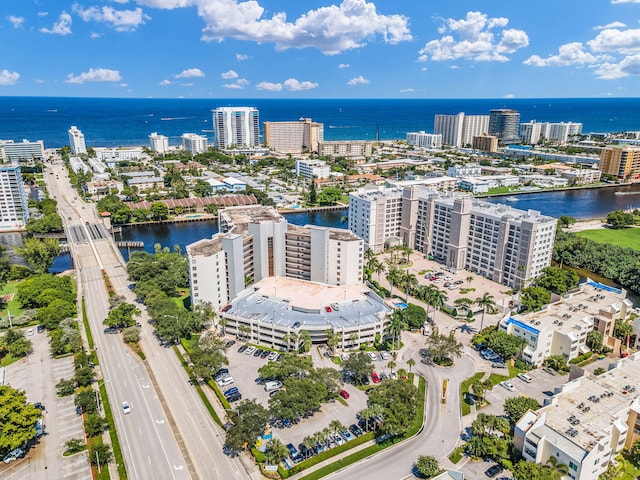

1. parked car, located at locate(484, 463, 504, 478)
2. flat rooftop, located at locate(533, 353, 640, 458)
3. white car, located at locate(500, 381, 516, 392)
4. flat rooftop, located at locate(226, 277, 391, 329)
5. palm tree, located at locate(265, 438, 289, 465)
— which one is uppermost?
flat rooftop, located at locate(226, 277, 391, 329)

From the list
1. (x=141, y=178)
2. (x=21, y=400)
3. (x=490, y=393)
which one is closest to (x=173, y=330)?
(x=21, y=400)

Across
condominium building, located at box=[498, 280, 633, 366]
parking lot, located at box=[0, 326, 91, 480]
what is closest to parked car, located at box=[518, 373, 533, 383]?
condominium building, located at box=[498, 280, 633, 366]

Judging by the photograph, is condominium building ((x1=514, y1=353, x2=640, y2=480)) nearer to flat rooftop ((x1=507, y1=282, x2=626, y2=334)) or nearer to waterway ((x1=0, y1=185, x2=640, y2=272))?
flat rooftop ((x1=507, y1=282, x2=626, y2=334))

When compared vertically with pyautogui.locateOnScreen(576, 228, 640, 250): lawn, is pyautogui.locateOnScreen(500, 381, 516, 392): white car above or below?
below

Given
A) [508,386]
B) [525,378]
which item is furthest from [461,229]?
[508,386]

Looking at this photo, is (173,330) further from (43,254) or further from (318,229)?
(43,254)

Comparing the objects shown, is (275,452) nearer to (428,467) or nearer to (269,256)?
(428,467)

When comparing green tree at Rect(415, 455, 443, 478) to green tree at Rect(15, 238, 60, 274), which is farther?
green tree at Rect(15, 238, 60, 274)
